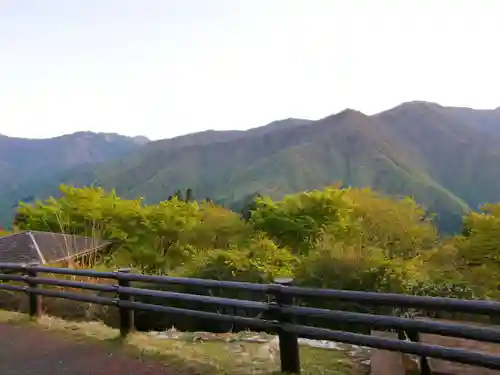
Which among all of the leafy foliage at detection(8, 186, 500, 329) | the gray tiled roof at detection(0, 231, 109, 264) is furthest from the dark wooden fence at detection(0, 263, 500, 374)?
the gray tiled roof at detection(0, 231, 109, 264)

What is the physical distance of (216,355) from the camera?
5.99 m

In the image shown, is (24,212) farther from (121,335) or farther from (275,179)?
(275,179)

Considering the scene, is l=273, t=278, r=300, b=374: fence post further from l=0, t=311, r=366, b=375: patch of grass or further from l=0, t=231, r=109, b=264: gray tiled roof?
l=0, t=231, r=109, b=264: gray tiled roof

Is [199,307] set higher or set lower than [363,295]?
lower

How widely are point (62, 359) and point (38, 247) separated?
39.6 feet

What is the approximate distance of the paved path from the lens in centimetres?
559

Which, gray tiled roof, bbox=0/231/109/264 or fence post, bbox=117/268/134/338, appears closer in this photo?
fence post, bbox=117/268/134/338

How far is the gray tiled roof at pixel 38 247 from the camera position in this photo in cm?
1648

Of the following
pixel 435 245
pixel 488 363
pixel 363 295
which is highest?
pixel 363 295

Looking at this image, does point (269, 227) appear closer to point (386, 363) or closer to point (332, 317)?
point (386, 363)

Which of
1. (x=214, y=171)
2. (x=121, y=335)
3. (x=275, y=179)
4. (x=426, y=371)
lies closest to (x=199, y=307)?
(x=121, y=335)

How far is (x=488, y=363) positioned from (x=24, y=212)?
24.0 meters

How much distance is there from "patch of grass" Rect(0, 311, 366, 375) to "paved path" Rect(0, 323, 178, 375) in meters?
0.17

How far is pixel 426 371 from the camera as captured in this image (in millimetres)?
5250
